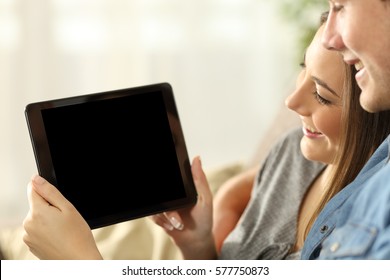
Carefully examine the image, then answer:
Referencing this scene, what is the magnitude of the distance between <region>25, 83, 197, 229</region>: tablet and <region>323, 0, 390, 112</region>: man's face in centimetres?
36

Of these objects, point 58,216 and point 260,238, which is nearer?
point 58,216

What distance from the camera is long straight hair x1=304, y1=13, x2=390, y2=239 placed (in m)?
1.10

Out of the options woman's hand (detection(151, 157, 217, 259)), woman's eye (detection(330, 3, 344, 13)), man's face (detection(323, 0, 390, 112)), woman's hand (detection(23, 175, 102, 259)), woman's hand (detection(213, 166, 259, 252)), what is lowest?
woman's hand (detection(213, 166, 259, 252))

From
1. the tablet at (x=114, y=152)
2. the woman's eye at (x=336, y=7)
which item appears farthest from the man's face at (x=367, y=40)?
the tablet at (x=114, y=152)

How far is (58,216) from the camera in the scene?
1.00 m

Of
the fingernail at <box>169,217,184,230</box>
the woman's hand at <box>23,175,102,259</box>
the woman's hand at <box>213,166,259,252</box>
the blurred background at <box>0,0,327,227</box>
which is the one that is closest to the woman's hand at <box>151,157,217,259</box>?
the fingernail at <box>169,217,184,230</box>

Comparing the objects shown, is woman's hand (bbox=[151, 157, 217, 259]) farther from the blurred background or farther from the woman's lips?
the blurred background

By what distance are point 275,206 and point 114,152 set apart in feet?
1.47

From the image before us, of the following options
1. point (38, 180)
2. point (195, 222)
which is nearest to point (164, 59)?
point (195, 222)

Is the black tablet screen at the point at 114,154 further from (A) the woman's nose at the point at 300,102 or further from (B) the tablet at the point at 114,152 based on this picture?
(A) the woman's nose at the point at 300,102

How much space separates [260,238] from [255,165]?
0.40m

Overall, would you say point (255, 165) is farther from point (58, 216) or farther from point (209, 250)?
point (58, 216)
